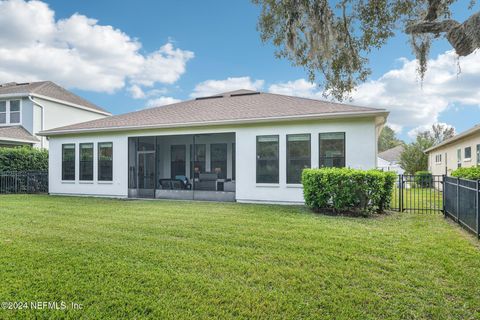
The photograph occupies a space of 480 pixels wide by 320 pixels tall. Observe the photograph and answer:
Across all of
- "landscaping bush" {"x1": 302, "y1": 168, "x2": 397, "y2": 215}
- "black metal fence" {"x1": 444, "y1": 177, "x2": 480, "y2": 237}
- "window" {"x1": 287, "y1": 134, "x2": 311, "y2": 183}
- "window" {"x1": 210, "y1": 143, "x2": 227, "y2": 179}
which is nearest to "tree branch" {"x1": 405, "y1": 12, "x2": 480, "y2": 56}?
"black metal fence" {"x1": 444, "y1": 177, "x2": 480, "y2": 237}

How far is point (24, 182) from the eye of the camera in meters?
17.5

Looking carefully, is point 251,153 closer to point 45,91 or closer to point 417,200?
point 417,200

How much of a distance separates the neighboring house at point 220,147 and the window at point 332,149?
0.03 m

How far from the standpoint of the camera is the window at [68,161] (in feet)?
52.2

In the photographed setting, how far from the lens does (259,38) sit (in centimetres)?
736

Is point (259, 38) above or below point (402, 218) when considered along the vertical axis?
above

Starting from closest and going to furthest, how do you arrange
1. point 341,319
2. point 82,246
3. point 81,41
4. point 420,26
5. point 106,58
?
point 341,319 → point 420,26 → point 82,246 → point 81,41 → point 106,58

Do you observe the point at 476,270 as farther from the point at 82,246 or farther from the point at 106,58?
the point at 106,58

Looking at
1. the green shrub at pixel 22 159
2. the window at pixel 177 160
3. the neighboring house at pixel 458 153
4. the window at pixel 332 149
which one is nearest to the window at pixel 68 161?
the green shrub at pixel 22 159

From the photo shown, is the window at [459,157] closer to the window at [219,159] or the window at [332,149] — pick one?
the window at [332,149]

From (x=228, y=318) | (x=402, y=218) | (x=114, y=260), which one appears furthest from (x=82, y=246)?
(x=402, y=218)

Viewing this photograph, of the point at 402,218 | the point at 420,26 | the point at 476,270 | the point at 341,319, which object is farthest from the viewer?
the point at 402,218

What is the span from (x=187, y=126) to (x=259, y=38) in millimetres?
6794

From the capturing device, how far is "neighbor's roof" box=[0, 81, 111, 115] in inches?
896
